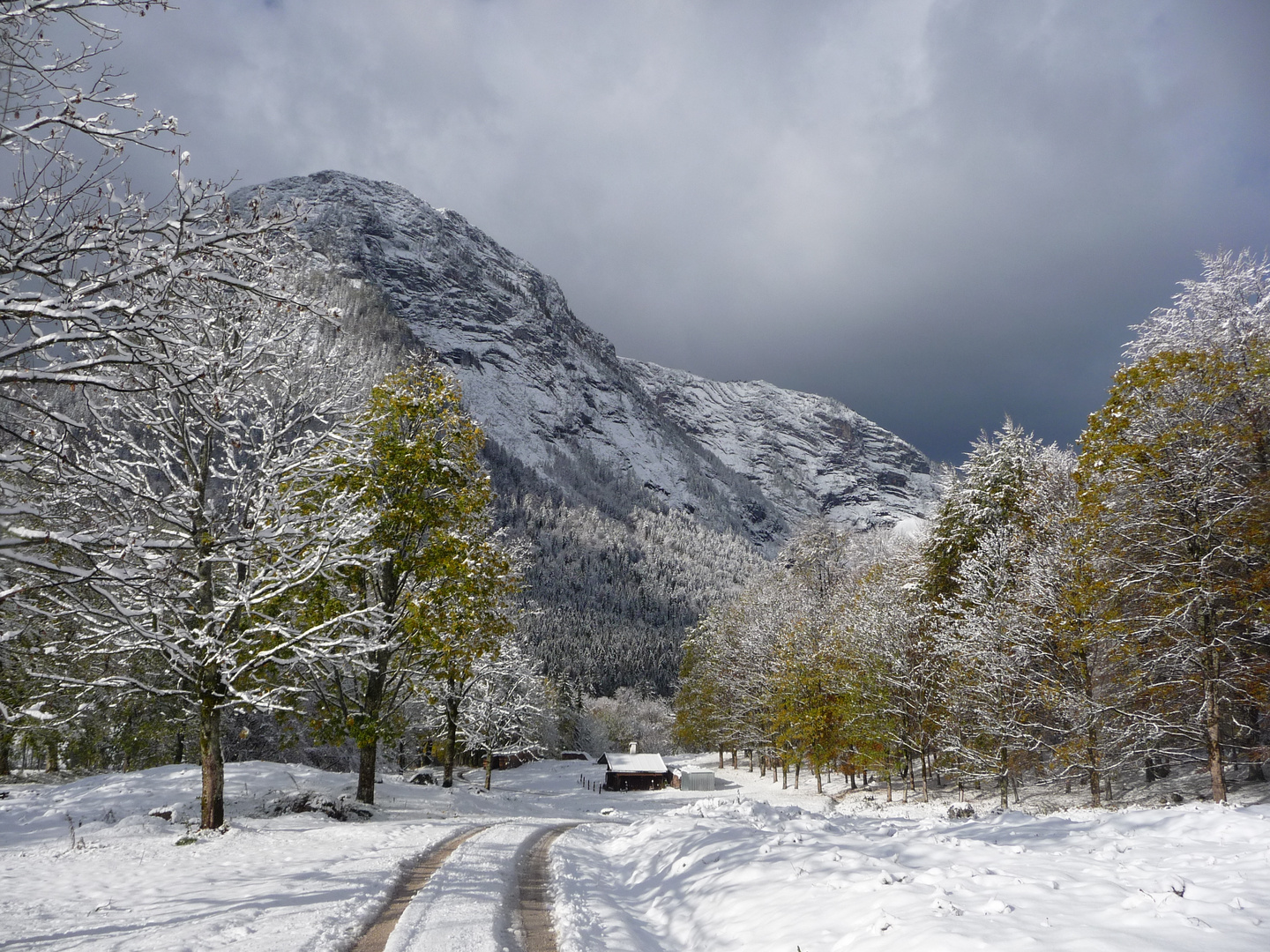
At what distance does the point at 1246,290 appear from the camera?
20.2 meters

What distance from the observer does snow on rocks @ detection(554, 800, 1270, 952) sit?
6031 millimetres

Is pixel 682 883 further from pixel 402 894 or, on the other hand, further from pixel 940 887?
pixel 940 887

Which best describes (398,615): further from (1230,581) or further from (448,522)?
(1230,581)

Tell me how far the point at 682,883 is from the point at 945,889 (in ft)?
14.9

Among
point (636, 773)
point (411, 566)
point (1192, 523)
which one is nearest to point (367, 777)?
point (411, 566)

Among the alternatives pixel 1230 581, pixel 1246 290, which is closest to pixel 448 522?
pixel 1230 581

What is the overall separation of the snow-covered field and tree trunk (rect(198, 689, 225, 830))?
0.49 metres

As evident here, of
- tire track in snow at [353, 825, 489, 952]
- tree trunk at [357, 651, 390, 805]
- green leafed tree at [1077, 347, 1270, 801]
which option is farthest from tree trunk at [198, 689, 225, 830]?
green leafed tree at [1077, 347, 1270, 801]

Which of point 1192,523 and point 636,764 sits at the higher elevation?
point 1192,523

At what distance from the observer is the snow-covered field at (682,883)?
646 centimetres

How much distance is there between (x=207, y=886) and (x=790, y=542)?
2237 inches

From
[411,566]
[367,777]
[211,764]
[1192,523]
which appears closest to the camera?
[211,764]

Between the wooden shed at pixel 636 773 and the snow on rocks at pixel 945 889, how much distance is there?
50859 mm

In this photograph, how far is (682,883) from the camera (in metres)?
10.5
